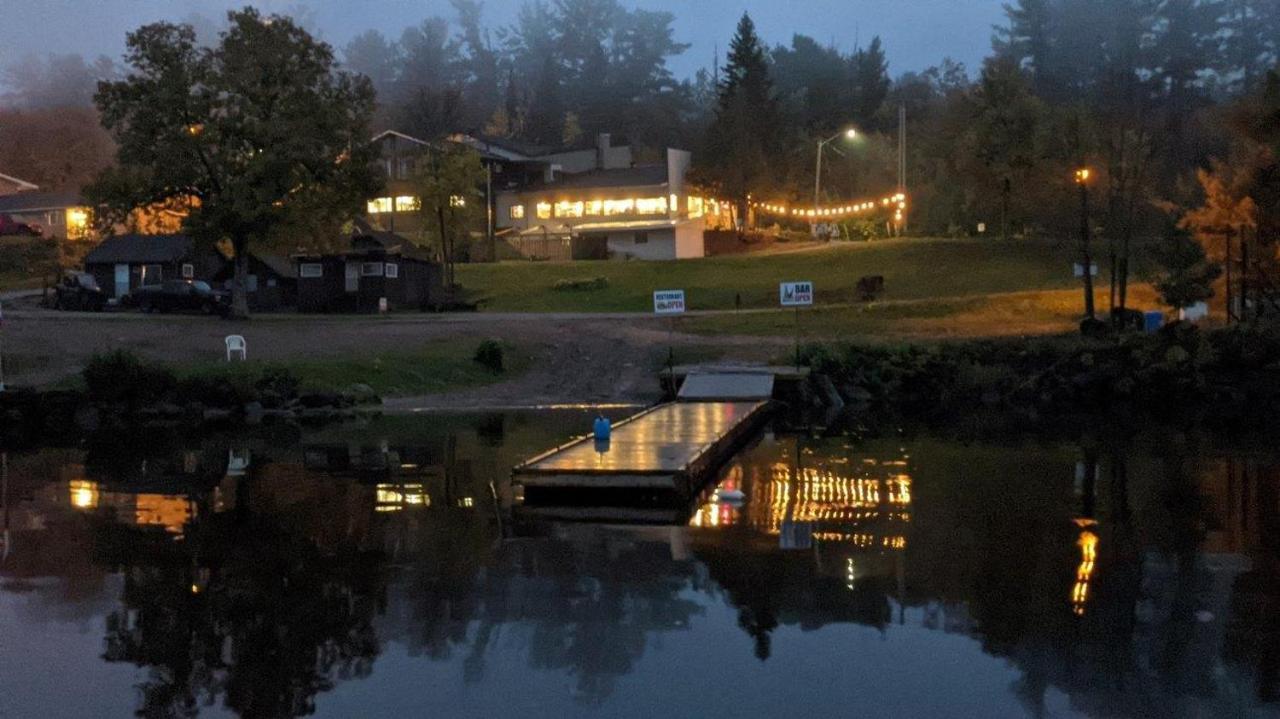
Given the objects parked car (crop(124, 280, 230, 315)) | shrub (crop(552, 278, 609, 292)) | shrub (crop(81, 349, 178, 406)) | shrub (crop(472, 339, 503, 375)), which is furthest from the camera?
shrub (crop(552, 278, 609, 292))

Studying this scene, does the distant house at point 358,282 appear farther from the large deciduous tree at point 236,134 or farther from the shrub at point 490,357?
the shrub at point 490,357

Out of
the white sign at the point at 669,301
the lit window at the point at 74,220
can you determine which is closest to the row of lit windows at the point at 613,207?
the lit window at the point at 74,220

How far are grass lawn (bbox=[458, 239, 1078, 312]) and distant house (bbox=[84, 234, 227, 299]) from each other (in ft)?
43.6

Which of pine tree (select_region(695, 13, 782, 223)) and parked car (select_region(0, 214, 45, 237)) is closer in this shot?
parked car (select_region(0, 214, 45, 237))

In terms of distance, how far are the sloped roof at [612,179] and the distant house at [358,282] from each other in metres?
29.7

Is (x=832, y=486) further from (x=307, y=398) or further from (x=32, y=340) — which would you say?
(x=32, y=340)

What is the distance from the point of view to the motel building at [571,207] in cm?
8181

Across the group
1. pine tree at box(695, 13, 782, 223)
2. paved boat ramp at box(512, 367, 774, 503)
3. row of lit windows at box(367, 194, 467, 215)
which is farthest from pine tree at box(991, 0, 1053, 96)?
paved boat ramp at box(512, 367, 774, 503)

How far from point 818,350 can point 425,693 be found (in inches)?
1091

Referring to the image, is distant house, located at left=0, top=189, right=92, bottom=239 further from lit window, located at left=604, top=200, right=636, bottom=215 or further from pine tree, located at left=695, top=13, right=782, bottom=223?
pine tree, located at left=695, top=13, right=782, bottom=223

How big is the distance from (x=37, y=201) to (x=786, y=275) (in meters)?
57.5

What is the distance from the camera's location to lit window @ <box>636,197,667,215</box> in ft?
274

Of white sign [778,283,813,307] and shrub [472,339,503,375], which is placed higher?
white sign [778,283,813,307]

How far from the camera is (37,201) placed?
88188mm
